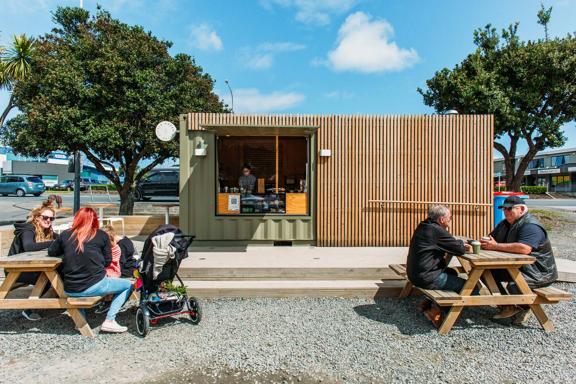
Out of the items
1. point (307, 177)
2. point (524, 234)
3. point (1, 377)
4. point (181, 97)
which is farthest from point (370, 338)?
point (181, 97)

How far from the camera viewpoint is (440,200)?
6.91 meters

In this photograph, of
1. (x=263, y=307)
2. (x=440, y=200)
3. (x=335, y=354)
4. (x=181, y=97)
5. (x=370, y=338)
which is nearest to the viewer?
(x=335, y=354)

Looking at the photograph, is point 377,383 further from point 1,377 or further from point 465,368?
point 1,377

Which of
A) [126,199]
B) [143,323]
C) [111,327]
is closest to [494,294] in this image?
[143,323]

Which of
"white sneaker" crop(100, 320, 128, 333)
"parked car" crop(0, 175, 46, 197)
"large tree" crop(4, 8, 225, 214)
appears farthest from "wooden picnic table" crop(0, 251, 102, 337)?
"parked car" crop(0, 175, 46, 197)

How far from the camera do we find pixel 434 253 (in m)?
3.62

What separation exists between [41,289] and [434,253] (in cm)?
421

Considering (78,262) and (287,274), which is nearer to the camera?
(78,262)

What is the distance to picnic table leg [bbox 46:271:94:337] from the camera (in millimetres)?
3449

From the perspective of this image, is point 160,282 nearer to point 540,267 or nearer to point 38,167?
point 540,267

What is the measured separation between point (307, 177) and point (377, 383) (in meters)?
4.64

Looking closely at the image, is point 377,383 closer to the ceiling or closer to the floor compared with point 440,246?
closer to the floor

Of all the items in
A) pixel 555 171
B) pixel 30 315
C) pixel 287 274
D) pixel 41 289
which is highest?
pixel 555 171

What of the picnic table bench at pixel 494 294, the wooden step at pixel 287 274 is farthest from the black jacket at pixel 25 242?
the picnic table bench at pixel 494 294
